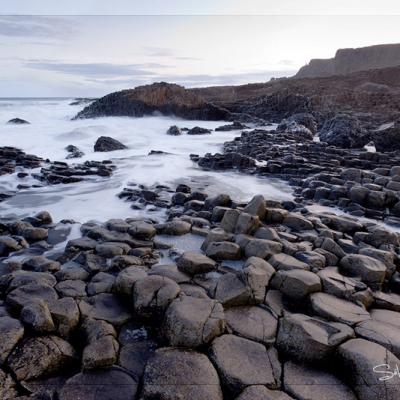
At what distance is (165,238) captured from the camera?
13.9ft

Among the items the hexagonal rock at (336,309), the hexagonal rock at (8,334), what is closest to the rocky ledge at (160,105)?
the hexagonal rock at (336,309)

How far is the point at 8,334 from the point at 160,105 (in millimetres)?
20886

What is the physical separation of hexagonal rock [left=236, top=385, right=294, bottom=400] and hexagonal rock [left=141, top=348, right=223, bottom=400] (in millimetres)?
138

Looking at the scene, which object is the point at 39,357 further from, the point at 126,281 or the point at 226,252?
the point at 226,252

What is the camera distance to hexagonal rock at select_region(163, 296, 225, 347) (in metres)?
2.36

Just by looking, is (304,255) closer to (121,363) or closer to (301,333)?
(301,333)

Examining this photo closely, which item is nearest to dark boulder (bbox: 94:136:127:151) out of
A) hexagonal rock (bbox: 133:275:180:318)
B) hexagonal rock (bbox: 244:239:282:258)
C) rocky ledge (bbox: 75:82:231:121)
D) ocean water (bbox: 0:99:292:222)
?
ocean water (bbox: 0:99:292:222)

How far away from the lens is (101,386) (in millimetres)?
2119

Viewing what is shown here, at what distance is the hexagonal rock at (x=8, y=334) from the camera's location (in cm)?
218

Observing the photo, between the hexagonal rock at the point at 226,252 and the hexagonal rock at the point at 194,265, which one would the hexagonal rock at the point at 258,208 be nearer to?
the hexagonal rock at the point at 226,252

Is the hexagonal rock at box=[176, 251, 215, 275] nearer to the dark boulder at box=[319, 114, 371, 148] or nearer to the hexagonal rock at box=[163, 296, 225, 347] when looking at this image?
the hexagonal rock at box=[163, 296, 225, 347]

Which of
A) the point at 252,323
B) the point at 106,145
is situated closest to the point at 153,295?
the point at 252,323

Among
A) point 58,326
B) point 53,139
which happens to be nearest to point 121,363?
point 58,326

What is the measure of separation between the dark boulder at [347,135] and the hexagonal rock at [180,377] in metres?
9.85
